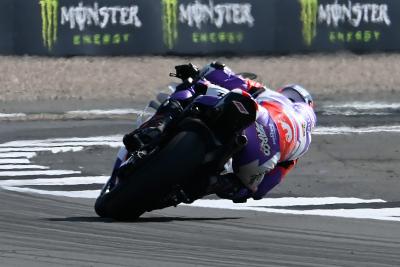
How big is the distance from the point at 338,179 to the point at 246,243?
192 inches

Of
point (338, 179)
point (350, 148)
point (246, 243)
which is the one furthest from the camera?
point (350, 148)

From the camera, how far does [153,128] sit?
8.54 m

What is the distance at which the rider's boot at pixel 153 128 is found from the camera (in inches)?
335

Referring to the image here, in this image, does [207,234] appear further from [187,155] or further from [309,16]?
[309,16]

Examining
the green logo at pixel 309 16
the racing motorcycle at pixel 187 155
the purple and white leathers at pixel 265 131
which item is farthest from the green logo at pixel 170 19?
the racing motorcycle at pixel 187 155

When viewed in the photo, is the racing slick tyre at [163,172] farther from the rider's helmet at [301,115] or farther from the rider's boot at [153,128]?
the rider's helmet at [301,115]

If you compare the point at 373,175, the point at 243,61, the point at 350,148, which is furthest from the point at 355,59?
the point at 373,175

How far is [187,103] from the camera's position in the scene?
880 centimetres

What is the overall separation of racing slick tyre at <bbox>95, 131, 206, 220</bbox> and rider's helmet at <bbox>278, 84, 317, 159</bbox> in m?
1.23

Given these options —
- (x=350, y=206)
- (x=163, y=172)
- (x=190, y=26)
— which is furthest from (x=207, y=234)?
(x=190, y=26)

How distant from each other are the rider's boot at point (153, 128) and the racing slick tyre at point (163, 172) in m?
0.23

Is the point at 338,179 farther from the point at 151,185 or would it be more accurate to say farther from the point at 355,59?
the point at 355,59

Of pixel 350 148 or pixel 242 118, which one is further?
pixel 350 148

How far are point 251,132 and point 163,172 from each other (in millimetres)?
854
